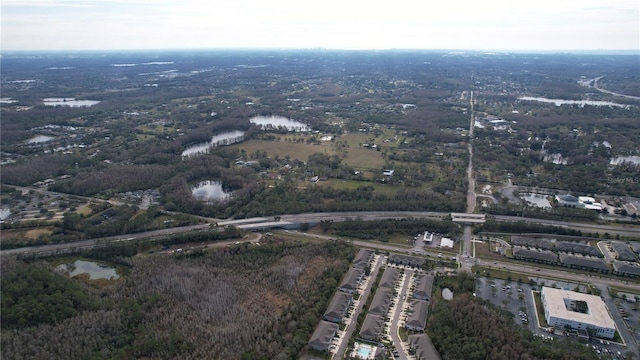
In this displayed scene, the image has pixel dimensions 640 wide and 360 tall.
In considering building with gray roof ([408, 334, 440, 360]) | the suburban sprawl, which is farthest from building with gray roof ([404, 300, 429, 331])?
building with gray roof ([408, 334, 440, 360])

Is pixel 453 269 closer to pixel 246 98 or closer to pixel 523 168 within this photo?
pixel 523 168

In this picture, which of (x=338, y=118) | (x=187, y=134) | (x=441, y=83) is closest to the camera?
(x=187, y=134)

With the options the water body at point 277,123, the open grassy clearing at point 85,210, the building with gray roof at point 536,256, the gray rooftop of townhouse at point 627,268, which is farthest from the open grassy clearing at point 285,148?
the gray rooftop of townhouse at point 627,268

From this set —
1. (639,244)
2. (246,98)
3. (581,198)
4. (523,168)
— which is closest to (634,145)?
(523,168)

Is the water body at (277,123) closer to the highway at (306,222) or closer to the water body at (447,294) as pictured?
the highway at (306,222)

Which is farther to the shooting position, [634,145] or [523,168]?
[634,145]

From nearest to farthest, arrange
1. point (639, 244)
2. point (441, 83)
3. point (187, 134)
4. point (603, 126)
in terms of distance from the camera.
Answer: point (639, 244), point (187, 134), point (603, 126), point (441, 83)
